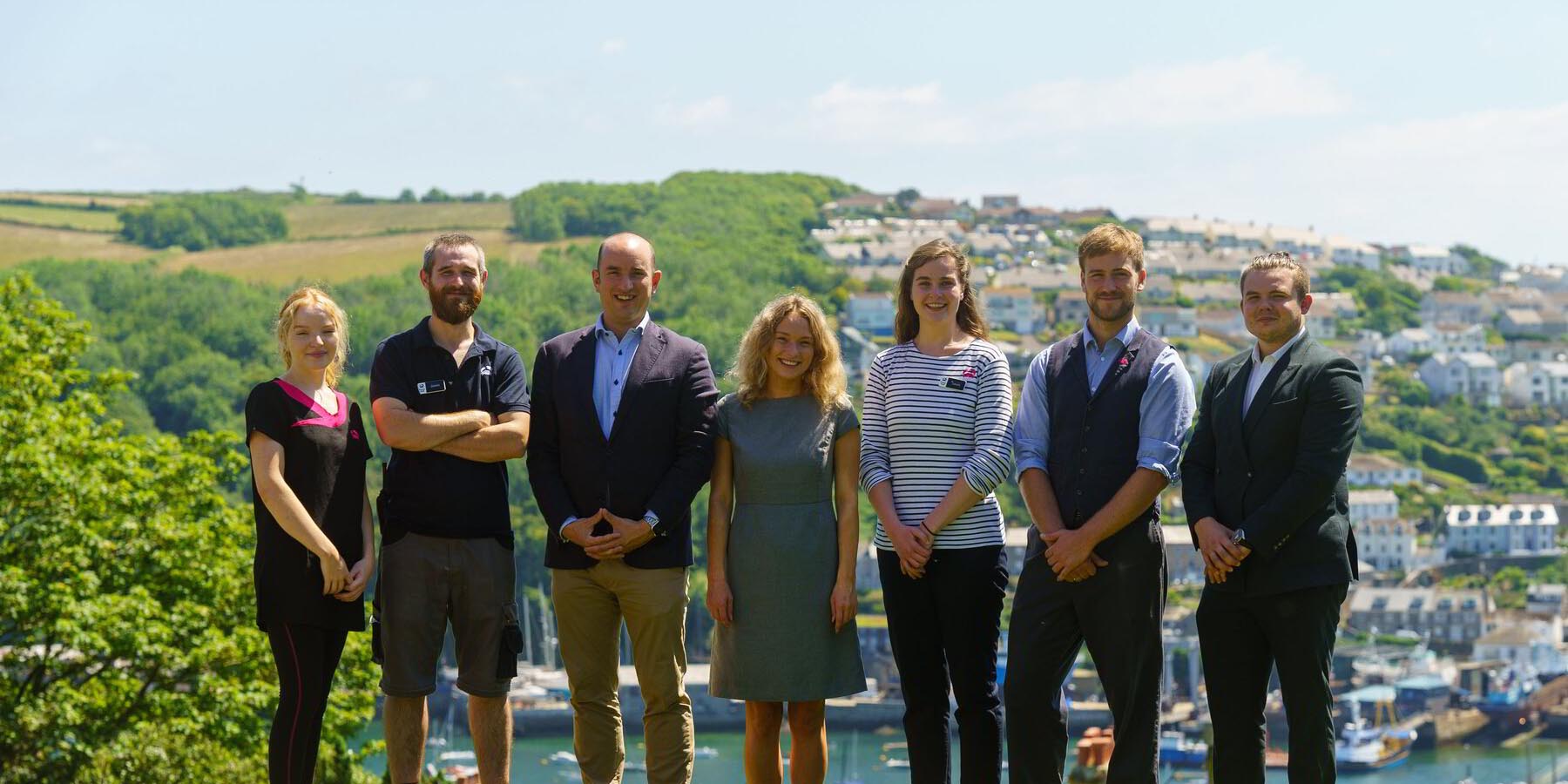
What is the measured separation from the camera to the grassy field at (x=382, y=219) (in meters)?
131

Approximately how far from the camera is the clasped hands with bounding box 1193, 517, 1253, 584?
444cm

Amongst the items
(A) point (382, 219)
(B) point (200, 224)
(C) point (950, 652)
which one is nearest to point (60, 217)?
(B) point (200, 224)

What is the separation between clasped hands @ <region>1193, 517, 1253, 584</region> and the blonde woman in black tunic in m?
2.26

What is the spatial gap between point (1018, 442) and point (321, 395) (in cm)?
196

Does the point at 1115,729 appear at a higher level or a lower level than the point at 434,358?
lower

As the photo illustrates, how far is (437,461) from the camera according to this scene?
15.6ft

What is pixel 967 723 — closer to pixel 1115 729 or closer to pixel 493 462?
pixel 1115 729

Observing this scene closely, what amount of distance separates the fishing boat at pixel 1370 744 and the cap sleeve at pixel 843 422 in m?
54.3

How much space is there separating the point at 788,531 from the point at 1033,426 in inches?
29.4

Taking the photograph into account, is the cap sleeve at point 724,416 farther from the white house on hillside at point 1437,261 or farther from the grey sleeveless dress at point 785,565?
the white house on hillside at point 1437,261

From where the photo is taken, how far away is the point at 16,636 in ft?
52.0

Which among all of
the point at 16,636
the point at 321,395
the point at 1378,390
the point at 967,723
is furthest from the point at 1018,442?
the point at 1378,390

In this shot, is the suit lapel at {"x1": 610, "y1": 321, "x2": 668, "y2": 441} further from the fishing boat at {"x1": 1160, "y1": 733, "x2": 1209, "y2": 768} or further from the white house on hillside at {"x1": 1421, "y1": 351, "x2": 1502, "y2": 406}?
the white house on hillside at {"x1": 1421, "y1": 351, "x2": 1502, "y2": 406}

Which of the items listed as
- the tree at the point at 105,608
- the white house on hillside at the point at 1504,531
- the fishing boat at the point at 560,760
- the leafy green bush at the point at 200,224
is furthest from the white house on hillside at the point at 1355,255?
the tree at the point at 105,608
